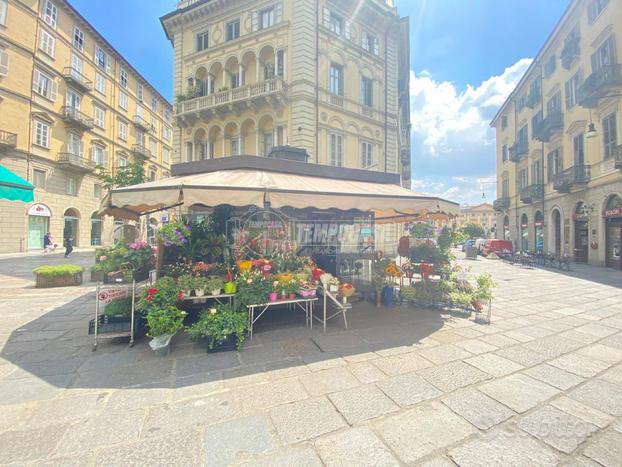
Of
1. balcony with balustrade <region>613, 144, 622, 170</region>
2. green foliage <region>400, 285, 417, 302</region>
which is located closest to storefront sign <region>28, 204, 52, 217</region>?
green foliage <region>400, 285, 417, 302</region>

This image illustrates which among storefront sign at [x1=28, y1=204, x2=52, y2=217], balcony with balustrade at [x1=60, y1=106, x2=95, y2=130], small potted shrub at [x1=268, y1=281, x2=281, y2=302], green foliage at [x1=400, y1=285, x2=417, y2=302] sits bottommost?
green foliage at [x1=400, y1=285, x2=417, y2=302]

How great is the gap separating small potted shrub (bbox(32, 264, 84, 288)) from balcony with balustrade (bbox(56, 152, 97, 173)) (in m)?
20.6

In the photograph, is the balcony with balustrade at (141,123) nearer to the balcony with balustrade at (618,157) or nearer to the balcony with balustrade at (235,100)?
the balcony with balustrade at (235,100)

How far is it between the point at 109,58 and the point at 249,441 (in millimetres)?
40061

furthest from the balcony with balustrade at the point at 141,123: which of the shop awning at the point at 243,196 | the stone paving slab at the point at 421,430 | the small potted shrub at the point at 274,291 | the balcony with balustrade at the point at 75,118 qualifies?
the stone paving slab at the point at 421,430

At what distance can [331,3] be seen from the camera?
16.7 meters

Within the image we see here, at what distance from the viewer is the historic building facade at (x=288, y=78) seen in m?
15.7

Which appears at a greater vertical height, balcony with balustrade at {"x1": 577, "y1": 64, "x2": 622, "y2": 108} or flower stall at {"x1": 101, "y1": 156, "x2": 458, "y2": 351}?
balcony with balustrade at {"x1": 577, "y1": 64, "x2": 622, "y2": 108}

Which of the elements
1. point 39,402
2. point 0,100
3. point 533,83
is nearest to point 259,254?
point 39,402

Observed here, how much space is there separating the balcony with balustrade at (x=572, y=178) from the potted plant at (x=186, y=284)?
23051mm

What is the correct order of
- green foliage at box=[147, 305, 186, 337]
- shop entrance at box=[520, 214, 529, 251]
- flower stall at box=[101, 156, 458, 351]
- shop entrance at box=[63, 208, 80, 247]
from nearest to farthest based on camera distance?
green foliage at box=[147, 305, 186, 337] → flower stall at box=[101, 156, 458, 351] → shop entrance at box=[63, 208, 80, 247] → shop entrance at box=[520, 214, 529, 251]

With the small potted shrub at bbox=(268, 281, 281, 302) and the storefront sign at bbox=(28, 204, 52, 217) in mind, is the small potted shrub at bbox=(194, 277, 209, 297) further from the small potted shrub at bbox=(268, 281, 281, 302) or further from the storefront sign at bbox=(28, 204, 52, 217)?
the storefront sign at bbox=(28, 204, 52, 217)

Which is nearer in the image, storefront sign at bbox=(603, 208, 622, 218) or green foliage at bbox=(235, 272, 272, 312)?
green foliage at bbox=(235, 272, 272, 312)

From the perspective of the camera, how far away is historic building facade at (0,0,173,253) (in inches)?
781
